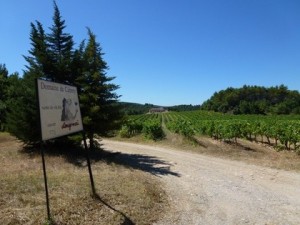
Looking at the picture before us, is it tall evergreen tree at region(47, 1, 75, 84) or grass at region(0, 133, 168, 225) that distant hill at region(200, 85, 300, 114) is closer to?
tall evergreen tree at region(47, 1, 75, 84)

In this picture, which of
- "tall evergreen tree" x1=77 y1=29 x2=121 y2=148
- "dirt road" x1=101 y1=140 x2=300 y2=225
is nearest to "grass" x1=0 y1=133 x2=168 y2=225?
"dirt road" x1=101 y1=140 x2=300 y2=225

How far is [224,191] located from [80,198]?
191 inches

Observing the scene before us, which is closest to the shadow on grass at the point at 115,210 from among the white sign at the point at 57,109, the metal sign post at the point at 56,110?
the metal sign post at the point at 56,110

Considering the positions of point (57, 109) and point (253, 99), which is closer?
point (57, 109)

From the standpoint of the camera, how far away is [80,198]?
8.68 metres

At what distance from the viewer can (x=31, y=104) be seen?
1759 centimetres

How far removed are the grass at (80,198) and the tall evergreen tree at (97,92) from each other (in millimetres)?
5804

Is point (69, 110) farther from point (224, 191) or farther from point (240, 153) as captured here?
point (240, 153)

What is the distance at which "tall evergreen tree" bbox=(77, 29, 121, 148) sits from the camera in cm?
1823

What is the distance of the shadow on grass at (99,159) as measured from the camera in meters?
15.2

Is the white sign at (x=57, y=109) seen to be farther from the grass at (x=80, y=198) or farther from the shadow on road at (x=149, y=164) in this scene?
the shadow on road at (x=149, y=164)

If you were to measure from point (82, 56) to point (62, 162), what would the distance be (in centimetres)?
675

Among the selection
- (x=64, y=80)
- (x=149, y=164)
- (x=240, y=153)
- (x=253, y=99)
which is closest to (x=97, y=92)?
(x=64, y=80)

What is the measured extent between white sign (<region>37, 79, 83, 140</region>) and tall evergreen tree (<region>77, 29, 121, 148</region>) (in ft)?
28.9
